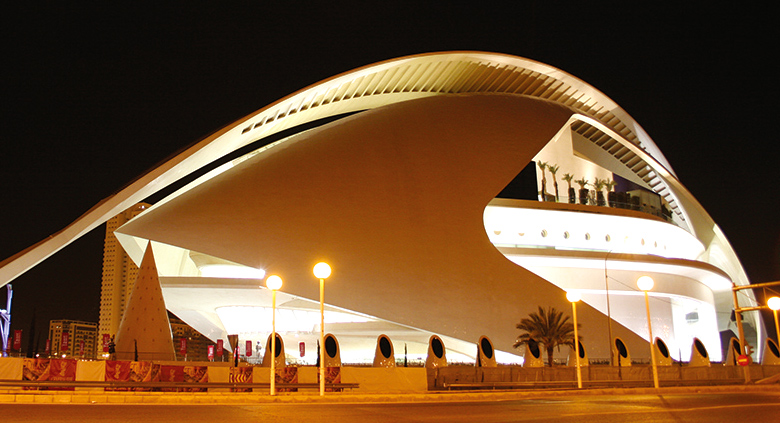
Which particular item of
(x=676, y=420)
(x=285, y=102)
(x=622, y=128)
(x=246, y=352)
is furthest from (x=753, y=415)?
(x=622, y=128)

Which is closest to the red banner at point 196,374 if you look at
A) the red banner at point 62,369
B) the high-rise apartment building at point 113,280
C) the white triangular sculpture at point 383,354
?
the red banner at point 62,369

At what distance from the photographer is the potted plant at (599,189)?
103ft

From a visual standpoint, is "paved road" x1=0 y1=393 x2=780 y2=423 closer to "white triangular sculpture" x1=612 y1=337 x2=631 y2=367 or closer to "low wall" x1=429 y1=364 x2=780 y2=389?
"low wall" x1=429 y1=364 x2=780 y2=389

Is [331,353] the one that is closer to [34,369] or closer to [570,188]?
[34,369]

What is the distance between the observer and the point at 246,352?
2798cm

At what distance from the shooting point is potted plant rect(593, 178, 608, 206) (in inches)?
1239

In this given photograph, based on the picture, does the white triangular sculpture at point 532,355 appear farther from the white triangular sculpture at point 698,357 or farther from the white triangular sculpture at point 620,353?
the white triangular sculpture at point 698,357

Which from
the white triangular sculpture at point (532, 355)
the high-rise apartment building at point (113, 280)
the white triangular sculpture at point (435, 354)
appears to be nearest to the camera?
the white triangular sculpture at point (435, 354)

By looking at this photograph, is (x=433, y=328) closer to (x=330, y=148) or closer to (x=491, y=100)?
(x=330, y=148)

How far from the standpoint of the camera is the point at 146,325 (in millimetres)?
21172

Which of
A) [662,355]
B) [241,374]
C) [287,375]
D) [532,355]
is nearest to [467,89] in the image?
[532,355]

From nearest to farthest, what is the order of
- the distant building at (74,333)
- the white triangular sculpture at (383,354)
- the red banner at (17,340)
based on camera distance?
1. the white triangular sculpture at (383,354)
2. the red banner at (17,340)
3. the distant building at (74,333)

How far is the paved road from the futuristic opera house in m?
11.4

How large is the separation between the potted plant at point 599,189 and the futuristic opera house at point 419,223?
0.30 meters
